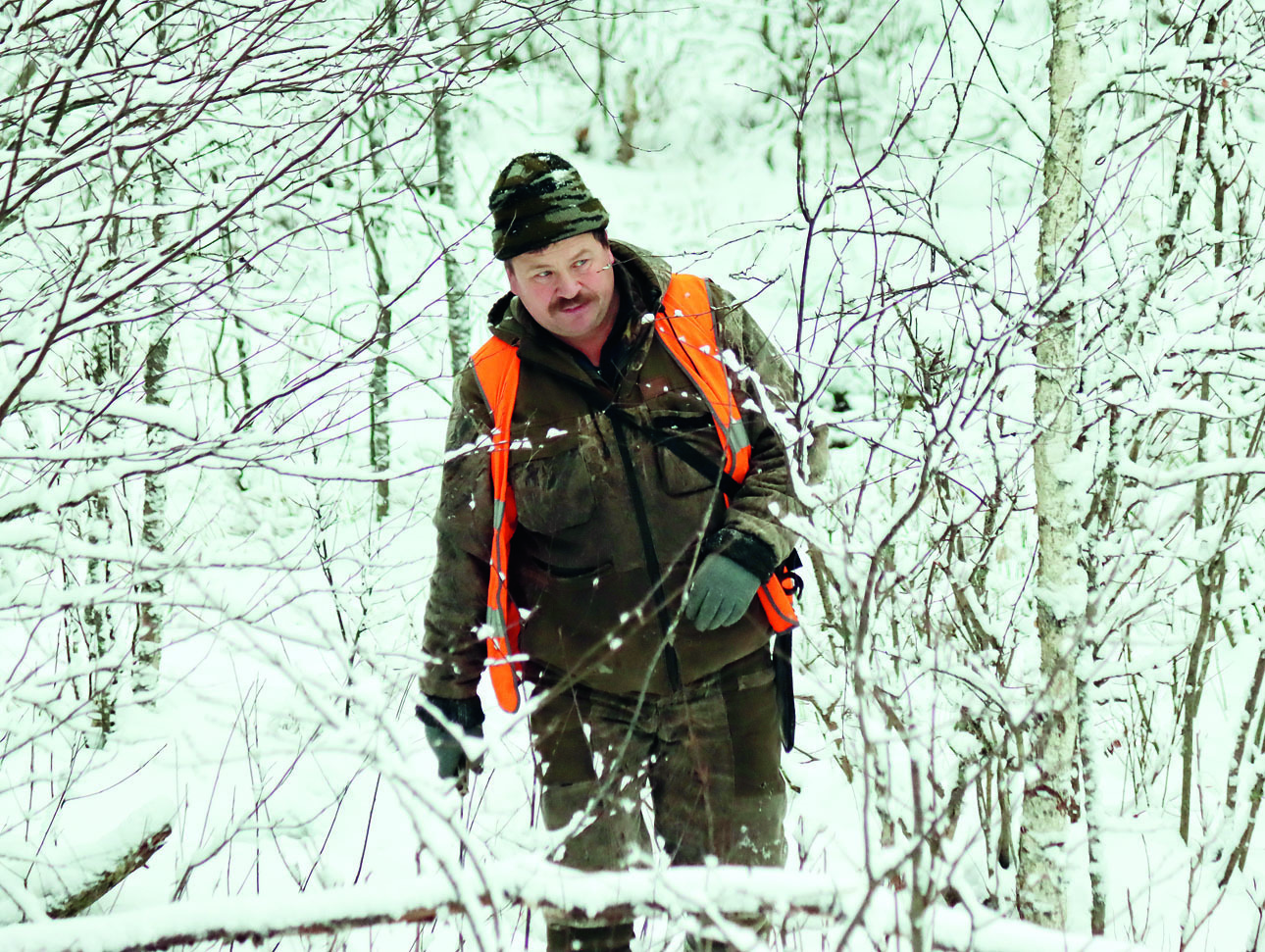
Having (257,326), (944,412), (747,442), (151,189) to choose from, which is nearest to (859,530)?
(944,412)

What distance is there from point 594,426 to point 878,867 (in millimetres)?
1393

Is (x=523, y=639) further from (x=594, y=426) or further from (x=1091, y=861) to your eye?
(x=1091, y=861)

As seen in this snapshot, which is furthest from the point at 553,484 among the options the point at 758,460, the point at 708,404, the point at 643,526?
the point at 758,460

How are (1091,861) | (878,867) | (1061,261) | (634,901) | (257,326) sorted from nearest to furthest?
(878,867) → (634,901) → (257,326) → (1061,261) → (1091,861)

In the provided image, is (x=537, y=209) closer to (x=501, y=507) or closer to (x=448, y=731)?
(x=501, y=507)

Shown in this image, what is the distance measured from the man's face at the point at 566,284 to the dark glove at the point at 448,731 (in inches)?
38.0

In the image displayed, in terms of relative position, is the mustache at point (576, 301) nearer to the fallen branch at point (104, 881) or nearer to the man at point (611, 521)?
the man at point (611, 521)

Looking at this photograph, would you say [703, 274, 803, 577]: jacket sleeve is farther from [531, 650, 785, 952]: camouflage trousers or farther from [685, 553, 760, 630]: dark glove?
[531, 650, 785, 952]: camouflage trousers

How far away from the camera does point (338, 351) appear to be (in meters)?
2.03

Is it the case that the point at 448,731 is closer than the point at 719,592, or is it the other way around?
the point at 719,592

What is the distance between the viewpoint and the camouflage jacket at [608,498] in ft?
7.96

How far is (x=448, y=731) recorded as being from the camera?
2.44 m

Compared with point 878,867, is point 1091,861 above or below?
below

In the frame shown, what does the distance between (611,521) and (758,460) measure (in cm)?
41
